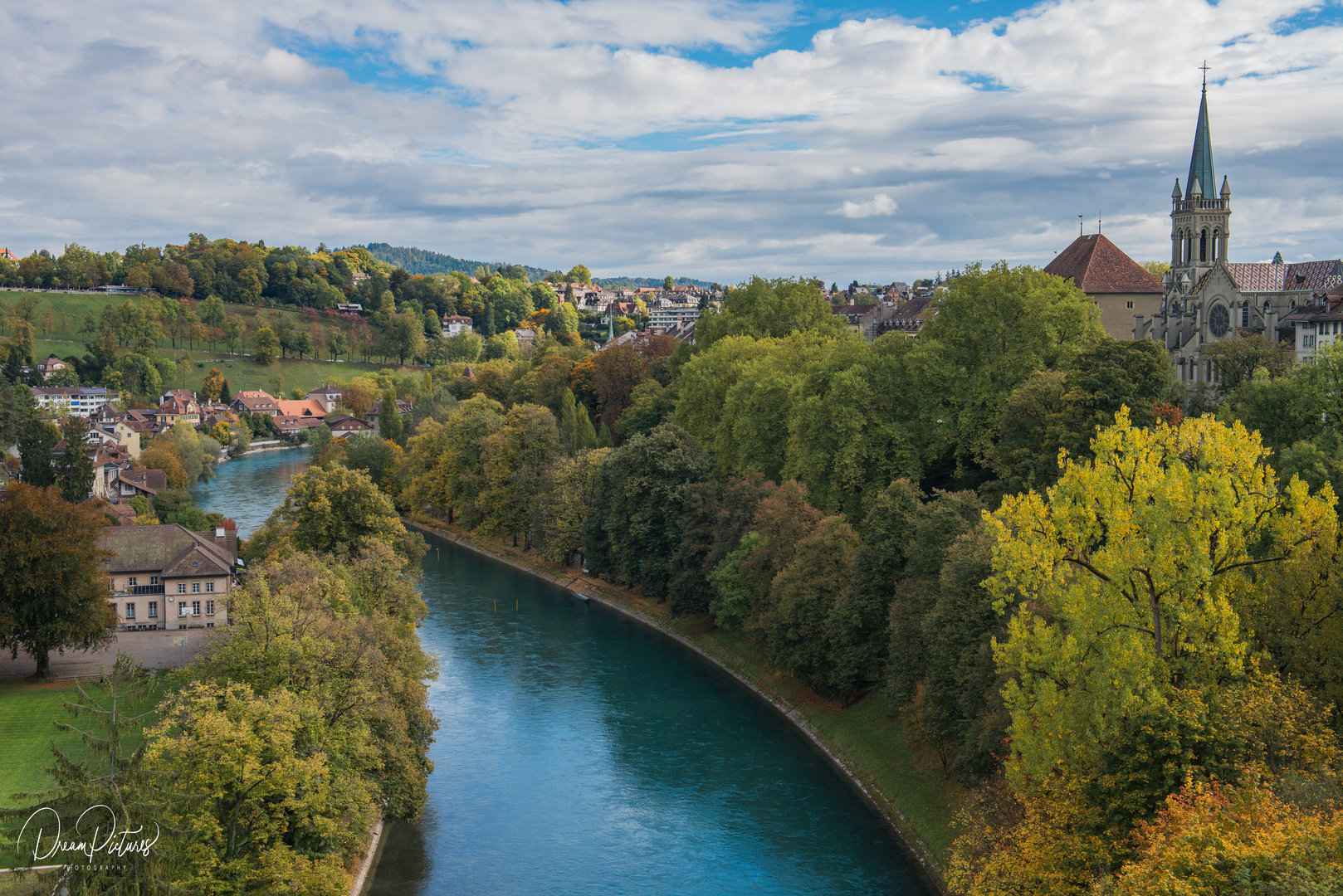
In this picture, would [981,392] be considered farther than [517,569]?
No

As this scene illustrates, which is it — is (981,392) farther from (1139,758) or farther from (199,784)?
(199,784)

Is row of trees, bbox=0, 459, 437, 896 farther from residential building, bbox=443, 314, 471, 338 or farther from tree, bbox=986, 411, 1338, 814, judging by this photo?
residential building, bbox=443, 314, 471, 338

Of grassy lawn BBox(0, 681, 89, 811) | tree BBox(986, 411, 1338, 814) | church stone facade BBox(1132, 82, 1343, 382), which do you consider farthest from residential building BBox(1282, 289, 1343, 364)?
grassy lawn BBox(0, 681, 89, 811)

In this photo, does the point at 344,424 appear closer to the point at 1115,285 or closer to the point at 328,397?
the point at 328,397

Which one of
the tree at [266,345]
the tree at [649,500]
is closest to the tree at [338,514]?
the tree at [649,500]

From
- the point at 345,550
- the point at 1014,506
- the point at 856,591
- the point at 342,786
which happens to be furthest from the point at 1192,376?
the point at 342,786

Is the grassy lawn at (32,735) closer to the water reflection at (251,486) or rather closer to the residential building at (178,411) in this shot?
the water reflection at (251,486)

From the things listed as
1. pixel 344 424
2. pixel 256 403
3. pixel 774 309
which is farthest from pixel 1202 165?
pixel 256 403
